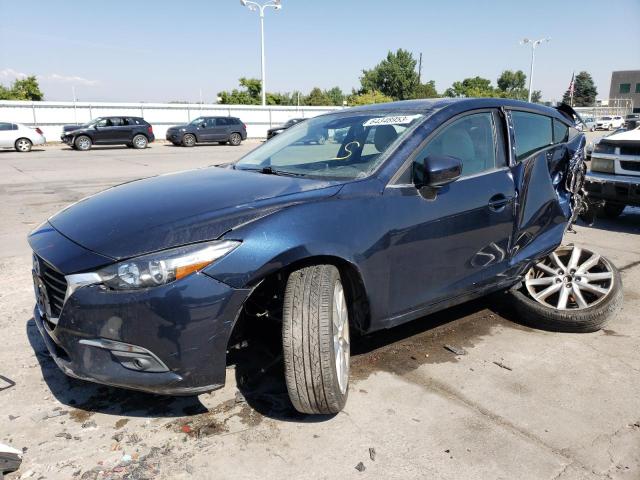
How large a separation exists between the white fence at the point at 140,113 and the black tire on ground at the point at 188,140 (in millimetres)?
6221

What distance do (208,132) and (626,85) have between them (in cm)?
8991

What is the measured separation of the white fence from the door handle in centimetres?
2359

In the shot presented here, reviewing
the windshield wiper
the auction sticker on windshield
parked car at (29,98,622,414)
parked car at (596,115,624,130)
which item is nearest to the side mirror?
parked car at (29,98,622,414)

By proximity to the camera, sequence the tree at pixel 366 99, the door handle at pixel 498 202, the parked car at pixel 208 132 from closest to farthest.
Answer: the door handle at pixel 498 202 < the parked car at pixel 208 132 < the tree at pixel 366 99

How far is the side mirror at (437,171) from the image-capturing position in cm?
294

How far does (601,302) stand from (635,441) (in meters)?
1.48

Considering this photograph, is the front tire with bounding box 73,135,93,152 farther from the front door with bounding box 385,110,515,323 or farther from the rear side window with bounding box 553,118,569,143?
the front door with bounding box 385,110,515,323

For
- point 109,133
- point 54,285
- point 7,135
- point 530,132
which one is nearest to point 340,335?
point 54,285

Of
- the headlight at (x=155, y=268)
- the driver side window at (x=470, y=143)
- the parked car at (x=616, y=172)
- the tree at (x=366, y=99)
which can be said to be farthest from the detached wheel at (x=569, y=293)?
the tree at (x=366, y=99)

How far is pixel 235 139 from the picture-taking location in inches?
1182

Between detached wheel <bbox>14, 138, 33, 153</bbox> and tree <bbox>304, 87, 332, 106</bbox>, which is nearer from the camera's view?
detached wheel <bbox>14, 138, 33, 153</bbox>

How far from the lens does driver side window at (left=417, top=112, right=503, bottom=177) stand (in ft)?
10.9

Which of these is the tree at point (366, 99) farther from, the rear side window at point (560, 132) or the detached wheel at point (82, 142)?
the rear side window at point (560, 132)

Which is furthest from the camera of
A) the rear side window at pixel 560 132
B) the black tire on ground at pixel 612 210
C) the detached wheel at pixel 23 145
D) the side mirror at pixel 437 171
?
the detached wheel at pixel 23 145
